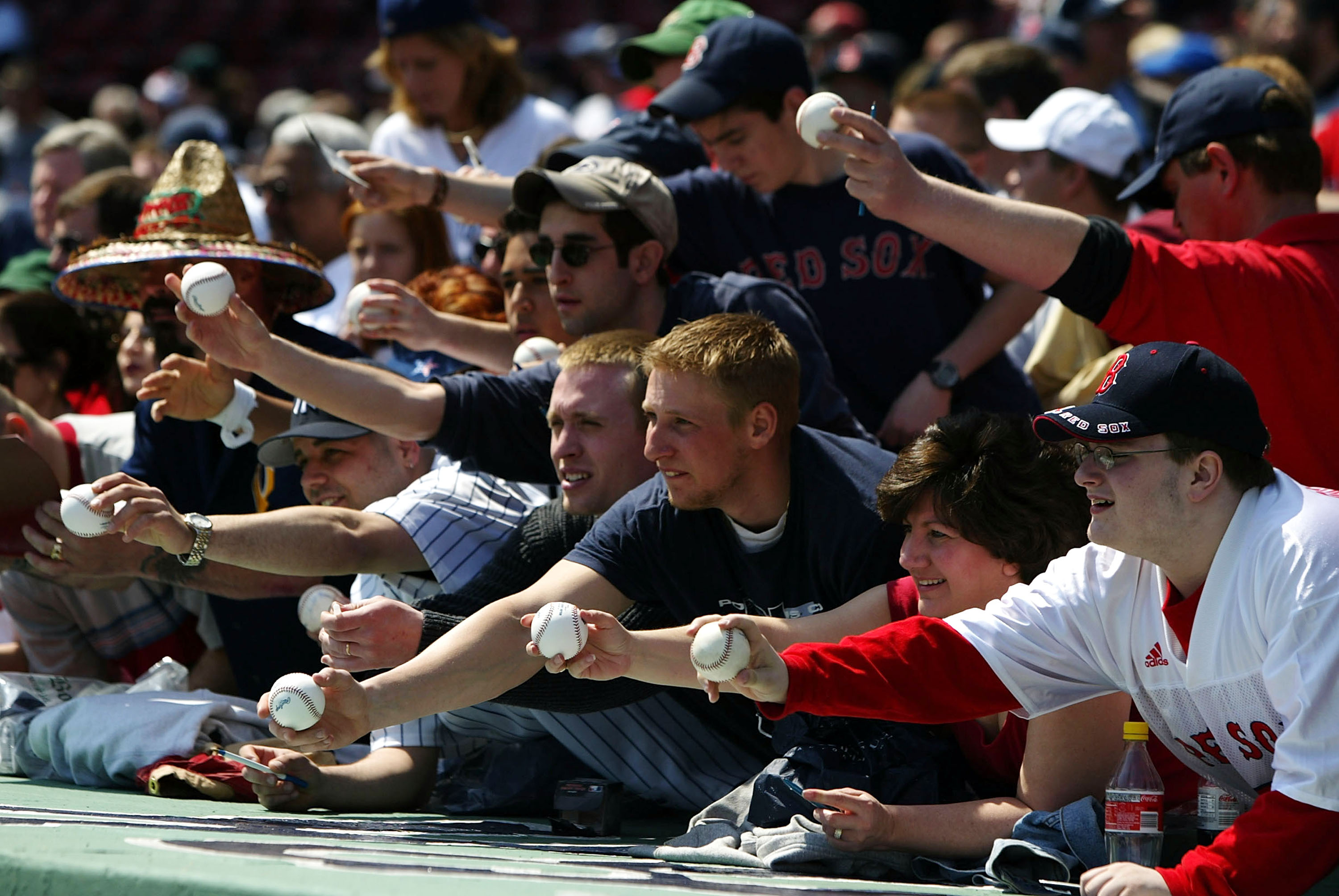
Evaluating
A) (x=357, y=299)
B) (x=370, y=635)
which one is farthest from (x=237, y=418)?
(x=370, y=635)

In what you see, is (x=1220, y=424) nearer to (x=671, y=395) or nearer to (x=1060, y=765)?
(x=1060, y=765)

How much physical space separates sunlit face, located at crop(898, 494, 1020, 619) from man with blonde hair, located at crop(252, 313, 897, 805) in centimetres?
28

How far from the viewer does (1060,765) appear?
10.0ft

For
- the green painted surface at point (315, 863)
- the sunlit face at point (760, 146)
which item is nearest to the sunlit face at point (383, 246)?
the sunlit face at point (760, 146)

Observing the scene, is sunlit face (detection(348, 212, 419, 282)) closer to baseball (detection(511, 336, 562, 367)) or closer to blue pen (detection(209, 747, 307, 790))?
baseball (detection(511, 336, 562, 367))

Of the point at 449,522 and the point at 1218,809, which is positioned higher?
the point at 1218,809

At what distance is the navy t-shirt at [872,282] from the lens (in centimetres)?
452

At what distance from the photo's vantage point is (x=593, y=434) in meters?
4.00

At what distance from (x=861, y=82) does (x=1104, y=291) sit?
4122mm

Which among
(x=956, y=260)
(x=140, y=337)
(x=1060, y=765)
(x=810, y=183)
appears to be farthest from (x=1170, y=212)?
(x=140, y=337)

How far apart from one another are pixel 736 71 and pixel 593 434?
4.07ft

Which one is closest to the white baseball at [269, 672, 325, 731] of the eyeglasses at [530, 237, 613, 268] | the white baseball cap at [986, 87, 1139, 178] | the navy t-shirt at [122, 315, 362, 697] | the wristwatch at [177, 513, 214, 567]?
the wristwatch at [177, 513, 214, 567]

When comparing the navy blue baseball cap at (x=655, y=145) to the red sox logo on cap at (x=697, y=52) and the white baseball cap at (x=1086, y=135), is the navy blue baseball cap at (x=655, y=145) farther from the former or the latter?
the white baseball cap at (x=1086, y=135)

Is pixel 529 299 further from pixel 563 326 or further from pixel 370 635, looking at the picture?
pixel 370 635
